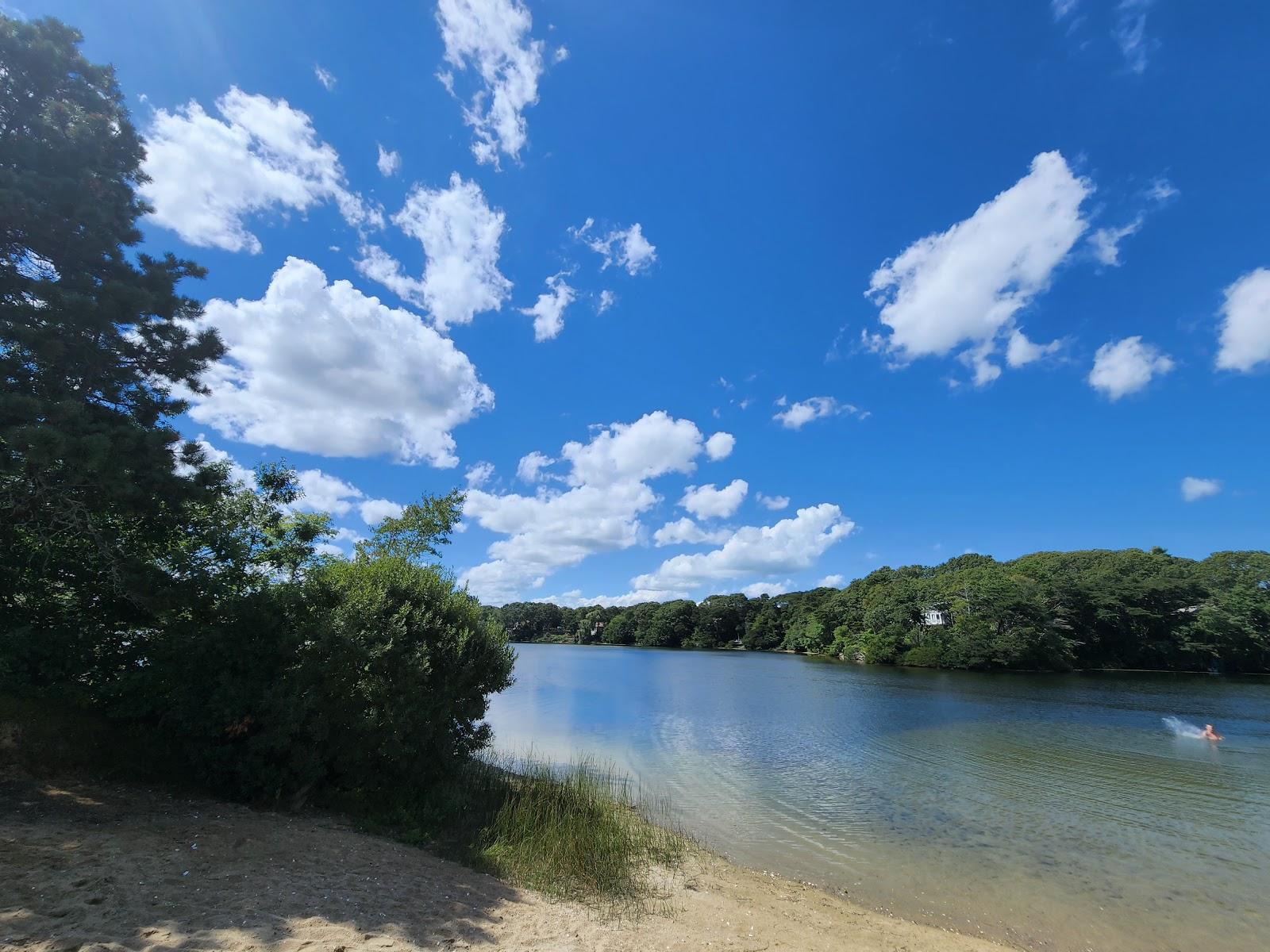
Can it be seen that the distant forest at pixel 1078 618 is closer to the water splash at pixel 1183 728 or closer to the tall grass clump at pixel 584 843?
the water splash at pixel 1183 728

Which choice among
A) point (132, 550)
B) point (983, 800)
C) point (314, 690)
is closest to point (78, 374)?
point (132, 550)

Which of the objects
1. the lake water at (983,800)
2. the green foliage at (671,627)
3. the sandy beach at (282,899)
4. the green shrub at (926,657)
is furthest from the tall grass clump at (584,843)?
the green foliage at (671,627)

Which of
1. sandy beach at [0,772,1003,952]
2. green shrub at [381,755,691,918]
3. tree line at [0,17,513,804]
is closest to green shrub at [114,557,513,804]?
tree line at [0,17,513,804]

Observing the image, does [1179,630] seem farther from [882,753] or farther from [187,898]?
[187,898]

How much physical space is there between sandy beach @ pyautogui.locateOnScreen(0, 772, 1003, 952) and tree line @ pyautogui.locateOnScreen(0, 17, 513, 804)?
4.11 feet

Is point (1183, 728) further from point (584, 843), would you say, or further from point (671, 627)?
point (671, 627)

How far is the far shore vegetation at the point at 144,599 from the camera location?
8.73 m

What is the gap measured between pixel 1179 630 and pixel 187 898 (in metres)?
104

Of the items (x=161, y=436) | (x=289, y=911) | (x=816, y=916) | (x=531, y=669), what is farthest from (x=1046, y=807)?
(x=531, y=669)

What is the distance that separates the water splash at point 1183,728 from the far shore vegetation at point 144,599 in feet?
107

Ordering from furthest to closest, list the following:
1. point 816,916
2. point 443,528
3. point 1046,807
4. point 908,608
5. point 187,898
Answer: point 908,608
point 443,528
point 1046,807
point 816,916
point 187,898

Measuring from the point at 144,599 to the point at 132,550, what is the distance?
1.06 meters

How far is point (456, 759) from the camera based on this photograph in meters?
12.1

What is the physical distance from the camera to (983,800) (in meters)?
17.3
